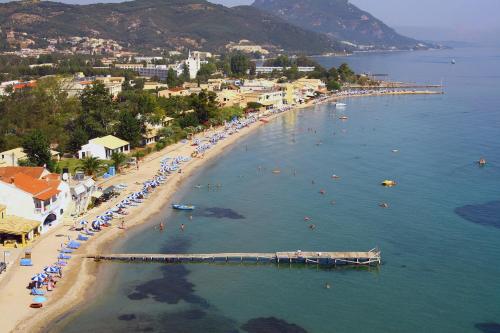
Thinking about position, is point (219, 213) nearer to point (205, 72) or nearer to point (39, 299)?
point (39, 299)

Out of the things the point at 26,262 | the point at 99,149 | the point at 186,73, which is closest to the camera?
the point at 26,262

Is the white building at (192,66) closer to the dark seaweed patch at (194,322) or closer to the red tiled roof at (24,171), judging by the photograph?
the red tiled roof at (24,171)

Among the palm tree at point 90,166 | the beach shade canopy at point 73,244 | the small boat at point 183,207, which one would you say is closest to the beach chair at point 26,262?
the beach shade canopy at point 73,244

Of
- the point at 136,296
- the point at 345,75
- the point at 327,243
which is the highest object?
the point at 345,75

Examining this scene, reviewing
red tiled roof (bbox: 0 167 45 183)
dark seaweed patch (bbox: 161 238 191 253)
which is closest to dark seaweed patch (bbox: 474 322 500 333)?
dark seaweed patch (bbox: 161 238 191 253)

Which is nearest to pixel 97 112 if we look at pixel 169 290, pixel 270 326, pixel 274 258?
pixel 274 258
